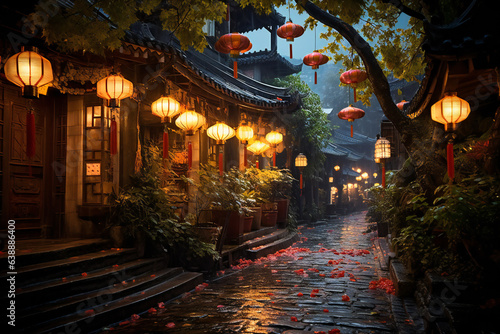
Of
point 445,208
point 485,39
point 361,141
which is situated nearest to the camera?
point 485,39

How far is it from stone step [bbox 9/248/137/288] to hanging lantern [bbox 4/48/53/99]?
2653mm

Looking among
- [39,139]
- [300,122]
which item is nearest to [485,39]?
[39,139]

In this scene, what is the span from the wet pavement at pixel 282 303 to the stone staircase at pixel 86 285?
0.88 feet

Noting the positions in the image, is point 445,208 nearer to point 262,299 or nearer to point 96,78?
point 262,299

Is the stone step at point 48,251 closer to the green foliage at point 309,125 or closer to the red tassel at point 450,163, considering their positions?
the red tassel at point 450,163

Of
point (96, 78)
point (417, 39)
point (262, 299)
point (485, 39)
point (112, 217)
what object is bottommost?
point (262, 299)

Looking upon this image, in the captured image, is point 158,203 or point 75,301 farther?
point 158,203

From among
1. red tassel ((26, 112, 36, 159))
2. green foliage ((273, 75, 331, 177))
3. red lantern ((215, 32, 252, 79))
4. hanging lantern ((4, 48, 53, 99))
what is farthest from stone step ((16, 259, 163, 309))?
green foliage ((273, 75, 331, 177))

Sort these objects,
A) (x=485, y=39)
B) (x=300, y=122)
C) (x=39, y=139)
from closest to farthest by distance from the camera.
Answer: (x=485, y=39) → (x=39, y=139) → (x=300, y=122)

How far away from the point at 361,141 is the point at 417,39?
34.7 meters

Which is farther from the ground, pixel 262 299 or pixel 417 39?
pixel 417 39

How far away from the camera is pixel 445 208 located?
5.24 meters

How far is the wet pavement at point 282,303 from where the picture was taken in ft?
17.8

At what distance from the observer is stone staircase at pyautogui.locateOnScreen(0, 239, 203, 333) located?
508 cm
